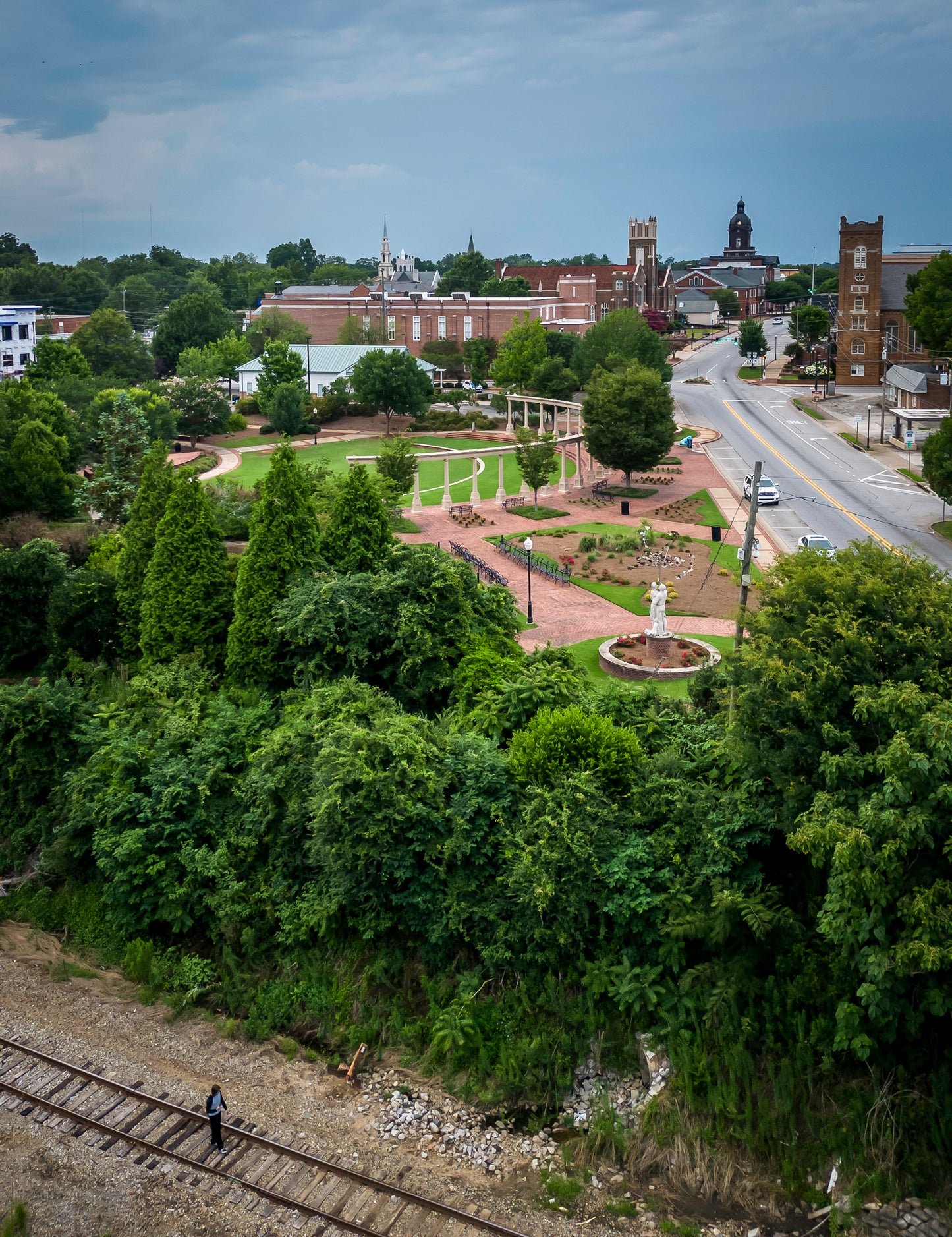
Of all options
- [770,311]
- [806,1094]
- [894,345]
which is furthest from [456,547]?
[770,311]

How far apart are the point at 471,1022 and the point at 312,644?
936cm

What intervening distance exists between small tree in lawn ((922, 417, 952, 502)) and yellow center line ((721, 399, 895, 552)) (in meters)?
2.73

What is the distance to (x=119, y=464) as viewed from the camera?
44750mm

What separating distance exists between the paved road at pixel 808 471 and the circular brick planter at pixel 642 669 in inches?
292

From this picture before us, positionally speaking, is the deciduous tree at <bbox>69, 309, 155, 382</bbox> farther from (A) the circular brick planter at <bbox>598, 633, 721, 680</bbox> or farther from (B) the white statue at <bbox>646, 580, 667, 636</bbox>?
(A) the circular brick planter at <bbox>598, 633, 721, 680</bbox>

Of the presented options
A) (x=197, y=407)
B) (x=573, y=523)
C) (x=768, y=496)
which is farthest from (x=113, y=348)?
(x=768, y=496)

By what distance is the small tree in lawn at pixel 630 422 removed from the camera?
54844mm

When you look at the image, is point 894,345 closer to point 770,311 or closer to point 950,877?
point 950,877

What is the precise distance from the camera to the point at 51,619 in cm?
2912

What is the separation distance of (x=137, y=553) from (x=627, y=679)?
12870mm

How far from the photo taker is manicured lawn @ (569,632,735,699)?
92.5ft

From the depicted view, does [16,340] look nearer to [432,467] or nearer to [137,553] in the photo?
[432,467]

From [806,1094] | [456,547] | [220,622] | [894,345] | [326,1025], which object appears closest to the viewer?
[806,1094]

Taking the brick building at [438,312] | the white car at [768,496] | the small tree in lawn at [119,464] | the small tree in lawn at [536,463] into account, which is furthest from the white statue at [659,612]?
the brick building at [438,312]
